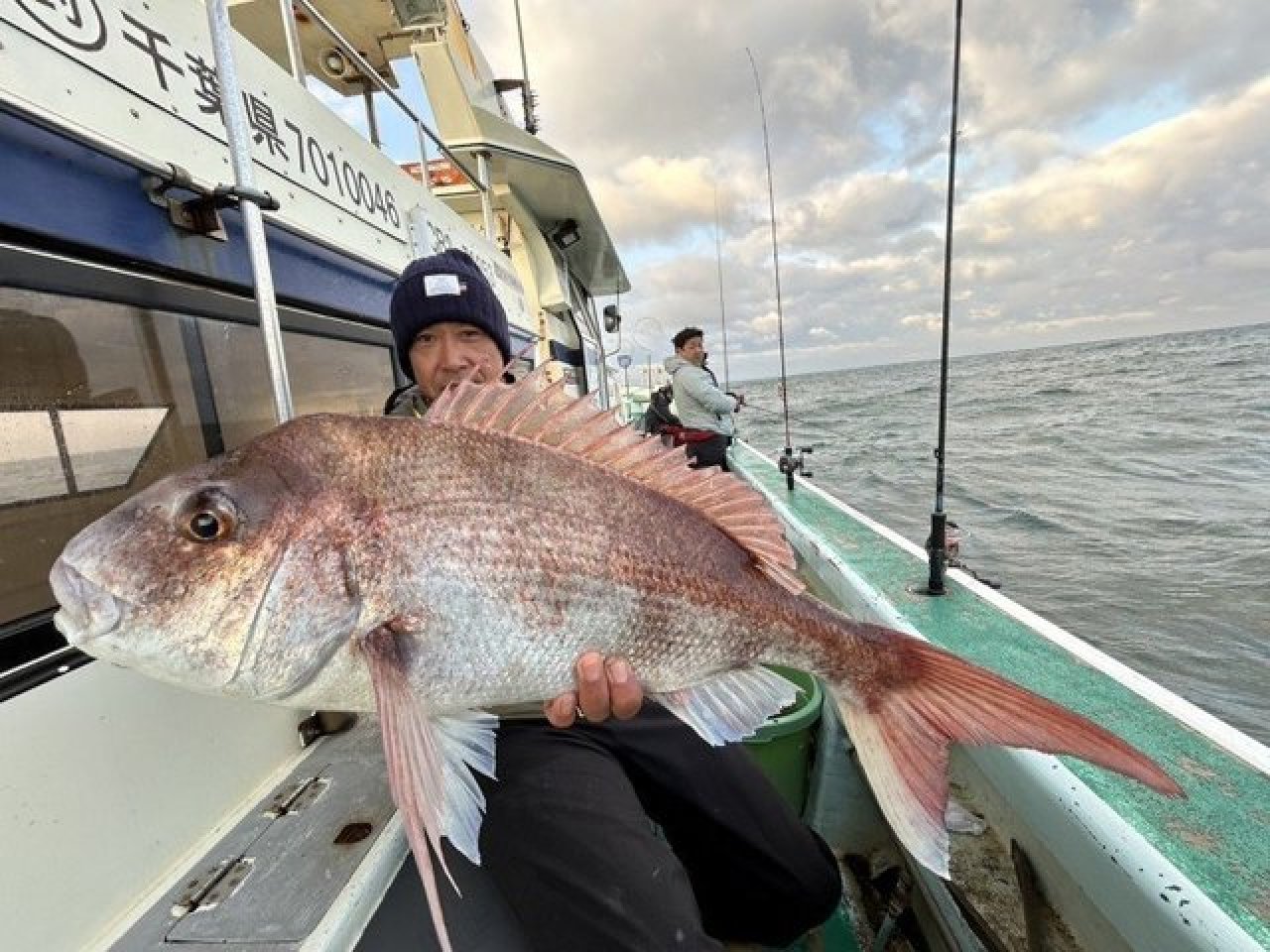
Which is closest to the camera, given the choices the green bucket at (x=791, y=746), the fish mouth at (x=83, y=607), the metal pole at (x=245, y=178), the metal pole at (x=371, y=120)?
the fish mouth at (x=83, y=607)

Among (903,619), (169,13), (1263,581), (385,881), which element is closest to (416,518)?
(385,881)

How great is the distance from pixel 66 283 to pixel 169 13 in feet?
3.69

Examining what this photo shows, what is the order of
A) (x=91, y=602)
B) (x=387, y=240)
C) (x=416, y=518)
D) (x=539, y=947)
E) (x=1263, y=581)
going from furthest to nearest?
(x=1263, y=581)
(x=387, y=240)
(x=539, y=947)
(x=416, y=518)
(x=91, y=602)

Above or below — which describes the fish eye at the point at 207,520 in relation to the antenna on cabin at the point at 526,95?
below

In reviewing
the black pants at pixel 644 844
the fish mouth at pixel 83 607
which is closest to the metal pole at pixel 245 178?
the fish mouth at pixel 83 607

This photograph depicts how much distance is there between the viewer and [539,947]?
1563mm

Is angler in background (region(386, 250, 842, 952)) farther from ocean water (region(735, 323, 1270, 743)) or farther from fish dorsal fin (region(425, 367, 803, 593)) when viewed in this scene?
ocean water (region(735, 323, 1270, 743))

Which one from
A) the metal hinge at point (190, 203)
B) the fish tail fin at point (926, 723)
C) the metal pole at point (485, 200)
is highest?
the metal pole at point (485, 200)

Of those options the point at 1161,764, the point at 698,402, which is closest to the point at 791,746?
the point at 1161,764

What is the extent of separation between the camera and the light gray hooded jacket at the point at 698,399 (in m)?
8.28

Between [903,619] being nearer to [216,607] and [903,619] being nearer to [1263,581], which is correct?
[216,607]

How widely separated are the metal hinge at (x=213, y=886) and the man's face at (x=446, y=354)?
64.8 inches

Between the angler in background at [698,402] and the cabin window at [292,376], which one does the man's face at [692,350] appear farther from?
the cabin window at [292,376]

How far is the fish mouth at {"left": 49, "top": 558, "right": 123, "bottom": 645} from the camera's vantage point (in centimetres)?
115
